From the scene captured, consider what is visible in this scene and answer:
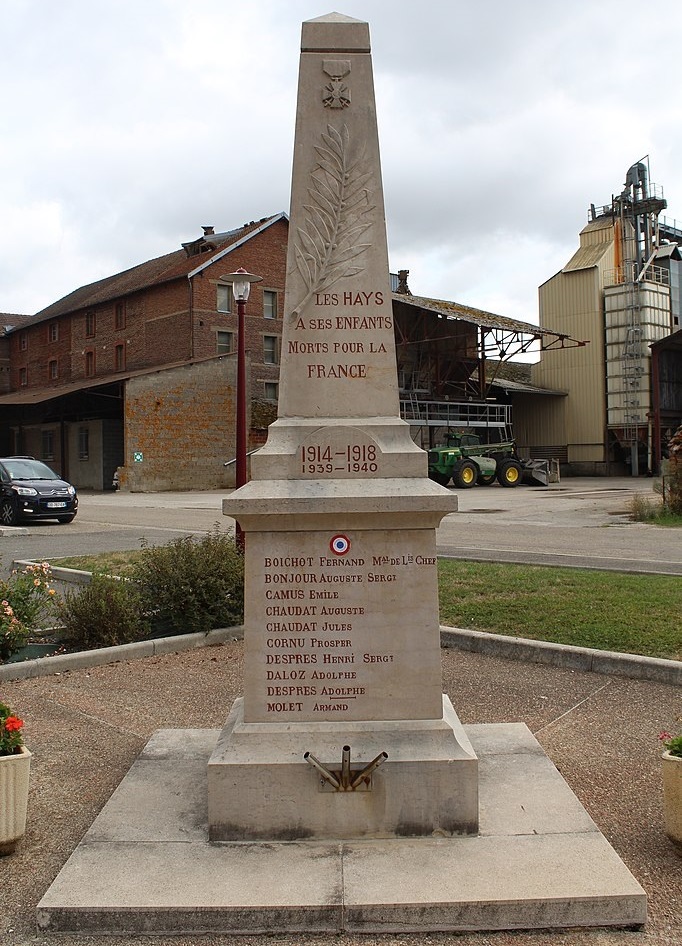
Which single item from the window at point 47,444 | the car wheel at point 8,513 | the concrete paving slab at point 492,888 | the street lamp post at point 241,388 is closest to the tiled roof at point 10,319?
the window at point 47,444

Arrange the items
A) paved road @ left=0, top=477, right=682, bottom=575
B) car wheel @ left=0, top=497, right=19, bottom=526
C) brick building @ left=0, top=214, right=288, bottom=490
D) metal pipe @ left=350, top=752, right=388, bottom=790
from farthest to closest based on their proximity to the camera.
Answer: brick building @ left=0, top=214, right=288, bottom=490 < car wheel @ left=0, top=497, right=19, bottom=526 < paved road @ left=0, top=477, right=682, bottom=575 < metal pipe @ left=350, top=752, right=388, bottom=790

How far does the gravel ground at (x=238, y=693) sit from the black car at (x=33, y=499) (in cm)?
1400

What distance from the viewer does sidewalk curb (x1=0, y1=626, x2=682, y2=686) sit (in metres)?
6.26

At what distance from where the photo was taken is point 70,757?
485cm

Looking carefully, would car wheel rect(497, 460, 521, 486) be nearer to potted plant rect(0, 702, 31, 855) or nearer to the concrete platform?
the concrete platform

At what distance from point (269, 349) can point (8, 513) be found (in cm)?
2340

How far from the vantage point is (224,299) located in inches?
1608

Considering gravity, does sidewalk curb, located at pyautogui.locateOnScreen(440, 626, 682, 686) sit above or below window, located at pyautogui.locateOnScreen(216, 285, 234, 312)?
below

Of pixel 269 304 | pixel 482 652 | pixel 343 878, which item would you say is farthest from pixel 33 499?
pixel 269 304

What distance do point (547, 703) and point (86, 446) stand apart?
36998 mm

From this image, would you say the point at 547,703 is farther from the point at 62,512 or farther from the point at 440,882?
the point at 62,512

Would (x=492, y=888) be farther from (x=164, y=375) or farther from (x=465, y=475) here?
(x=164, y=375)

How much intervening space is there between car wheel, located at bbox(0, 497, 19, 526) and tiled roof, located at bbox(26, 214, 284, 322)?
20.9 metres

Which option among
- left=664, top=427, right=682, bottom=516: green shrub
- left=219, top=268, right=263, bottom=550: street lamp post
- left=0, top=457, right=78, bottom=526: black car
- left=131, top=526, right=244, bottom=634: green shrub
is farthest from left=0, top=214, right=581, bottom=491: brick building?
left=131, top=526, right=244, bottom=634: green shrub
